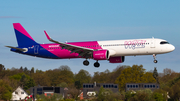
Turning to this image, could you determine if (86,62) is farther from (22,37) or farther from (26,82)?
(26,82)

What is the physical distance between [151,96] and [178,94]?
1061 centimetres

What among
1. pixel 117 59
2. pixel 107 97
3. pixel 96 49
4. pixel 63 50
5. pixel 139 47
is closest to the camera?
pixel 139 47

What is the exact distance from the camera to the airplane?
2040 inches

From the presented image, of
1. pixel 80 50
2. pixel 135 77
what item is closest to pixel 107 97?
pixel 135 77

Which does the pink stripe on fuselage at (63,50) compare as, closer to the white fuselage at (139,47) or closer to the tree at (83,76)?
the white fuselage at (139,47)

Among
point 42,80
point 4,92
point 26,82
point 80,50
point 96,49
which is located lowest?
point 4,92

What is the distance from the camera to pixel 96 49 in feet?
180

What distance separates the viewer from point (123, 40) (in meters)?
53.8

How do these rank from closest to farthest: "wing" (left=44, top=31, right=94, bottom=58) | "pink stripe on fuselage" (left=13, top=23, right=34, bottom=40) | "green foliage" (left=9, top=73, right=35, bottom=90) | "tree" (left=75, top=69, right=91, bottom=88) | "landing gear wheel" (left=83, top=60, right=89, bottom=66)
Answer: "wing" (left=44, top=31, right=94, bottom=58) < "landing gear wheel" (left=83, top=60, right=89, bottom=66) < "pink stripe on fuselage" (left=13, top=23, right=34, bottom=40) < "green foliage" (left=9, top=73, right=35, bottom=90) < "tree" (left=75, top=69, right=91, bottom=88)

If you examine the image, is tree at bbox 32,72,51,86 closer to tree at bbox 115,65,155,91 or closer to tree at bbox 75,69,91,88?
tree at bbox 75,69,91,88

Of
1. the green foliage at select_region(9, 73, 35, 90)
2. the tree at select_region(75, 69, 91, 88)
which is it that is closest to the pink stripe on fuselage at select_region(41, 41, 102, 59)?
the green foliage at select_region(9, 73, 35, 90)

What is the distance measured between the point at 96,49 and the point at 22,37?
1866 cm

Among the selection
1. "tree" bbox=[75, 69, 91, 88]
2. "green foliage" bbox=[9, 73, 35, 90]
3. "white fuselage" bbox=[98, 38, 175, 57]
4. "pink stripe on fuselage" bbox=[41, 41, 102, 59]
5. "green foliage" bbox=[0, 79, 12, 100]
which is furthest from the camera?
"tree" bbox=[75, 69, 91, 88]

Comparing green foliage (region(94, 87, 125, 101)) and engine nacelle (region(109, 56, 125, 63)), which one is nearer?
engine nacelle (region(109, 56, 125, 63))
